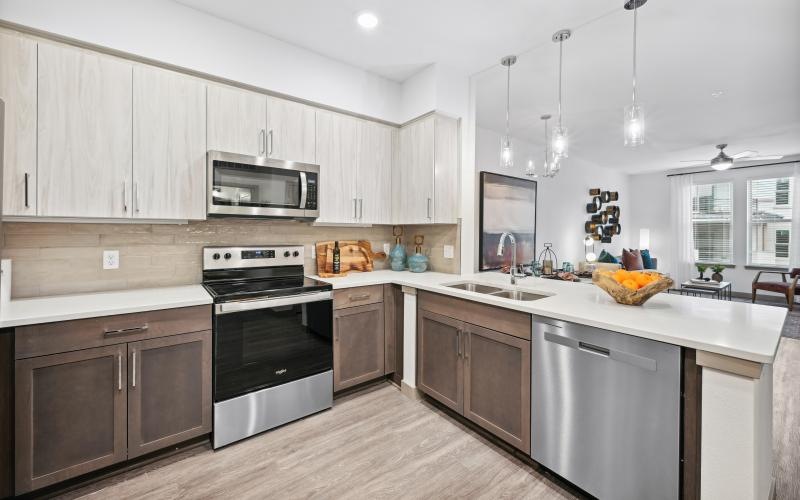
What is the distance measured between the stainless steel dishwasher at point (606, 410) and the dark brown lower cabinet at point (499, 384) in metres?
0.05

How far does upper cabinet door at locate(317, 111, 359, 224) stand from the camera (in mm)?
2816

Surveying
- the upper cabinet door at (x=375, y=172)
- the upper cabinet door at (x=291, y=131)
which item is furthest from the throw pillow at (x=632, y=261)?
the upper cabinet door at (x=291, y=131)

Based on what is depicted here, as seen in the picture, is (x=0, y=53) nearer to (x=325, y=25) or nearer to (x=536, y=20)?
(x=325, y=25)

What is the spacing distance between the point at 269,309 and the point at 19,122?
5.25 ft

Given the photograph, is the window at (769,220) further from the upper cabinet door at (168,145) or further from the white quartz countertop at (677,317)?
the upper cabinet door at (168,145)

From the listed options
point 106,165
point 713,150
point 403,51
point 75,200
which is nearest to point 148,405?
point 75,200

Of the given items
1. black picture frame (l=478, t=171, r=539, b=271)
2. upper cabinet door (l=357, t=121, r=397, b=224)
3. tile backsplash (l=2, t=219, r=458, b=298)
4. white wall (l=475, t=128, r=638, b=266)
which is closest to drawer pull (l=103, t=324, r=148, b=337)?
tile backsplash (l=2, t=219, r=458, b=298)

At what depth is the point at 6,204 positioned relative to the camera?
5.71 feet

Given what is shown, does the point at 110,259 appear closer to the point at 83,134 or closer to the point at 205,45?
the point at 83,134

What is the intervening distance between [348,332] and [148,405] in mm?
1242

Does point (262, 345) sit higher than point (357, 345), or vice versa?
point (262, 345)

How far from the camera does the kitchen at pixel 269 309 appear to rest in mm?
1437

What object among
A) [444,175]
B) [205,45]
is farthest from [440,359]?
[205,45]

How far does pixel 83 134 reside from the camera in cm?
191
